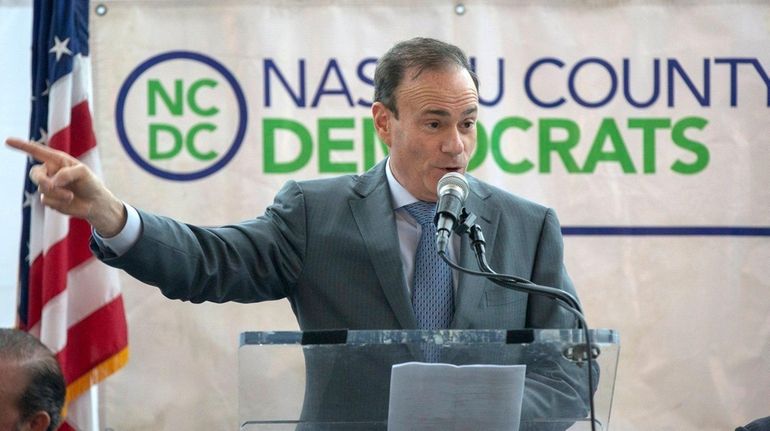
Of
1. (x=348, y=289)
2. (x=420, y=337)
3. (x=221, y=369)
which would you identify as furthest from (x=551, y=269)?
(x=221, y=369)

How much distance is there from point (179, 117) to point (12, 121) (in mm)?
696

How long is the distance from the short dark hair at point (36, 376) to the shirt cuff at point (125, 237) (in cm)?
28

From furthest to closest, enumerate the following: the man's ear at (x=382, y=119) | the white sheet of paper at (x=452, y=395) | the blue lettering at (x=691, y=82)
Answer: the blue lettering at (x=691, y=82) < the man's ear at (x=382, y=119) < the white sheet of paper at (x=452, y=395)

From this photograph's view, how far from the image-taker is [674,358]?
4629 millimetres

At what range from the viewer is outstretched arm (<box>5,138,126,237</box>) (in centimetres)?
233

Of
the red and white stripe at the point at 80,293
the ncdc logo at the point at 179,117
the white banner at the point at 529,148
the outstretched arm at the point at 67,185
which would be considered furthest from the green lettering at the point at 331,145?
the outstretched arm at the point at 67,185

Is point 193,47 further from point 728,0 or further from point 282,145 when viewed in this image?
point 728,0

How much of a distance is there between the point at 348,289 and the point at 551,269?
572 millimetres

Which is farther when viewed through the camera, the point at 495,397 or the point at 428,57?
the point at 428,57

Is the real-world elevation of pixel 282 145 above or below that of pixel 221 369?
above

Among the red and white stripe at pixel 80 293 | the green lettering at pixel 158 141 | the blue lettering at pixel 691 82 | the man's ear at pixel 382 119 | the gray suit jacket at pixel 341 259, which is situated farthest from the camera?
the blue lettering at pixel 691 82

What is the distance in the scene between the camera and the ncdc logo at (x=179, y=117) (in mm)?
4582

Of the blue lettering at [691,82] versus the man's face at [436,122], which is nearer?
the man's face at [436,122]

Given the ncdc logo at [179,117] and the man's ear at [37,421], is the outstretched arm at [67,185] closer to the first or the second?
the man's ear at [37,421]
